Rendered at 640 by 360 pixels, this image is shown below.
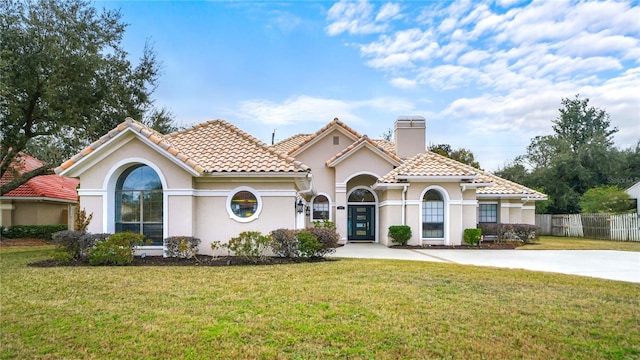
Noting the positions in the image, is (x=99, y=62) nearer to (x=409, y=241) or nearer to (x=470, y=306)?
(x=409, y=241)

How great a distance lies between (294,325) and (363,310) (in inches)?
55.6

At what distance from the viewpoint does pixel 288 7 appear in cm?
1559

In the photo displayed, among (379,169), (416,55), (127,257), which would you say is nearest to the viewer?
(127,257)

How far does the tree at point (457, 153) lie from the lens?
41.3 meters

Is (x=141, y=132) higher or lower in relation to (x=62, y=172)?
higher

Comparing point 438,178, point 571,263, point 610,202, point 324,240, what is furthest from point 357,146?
A: point 610,202

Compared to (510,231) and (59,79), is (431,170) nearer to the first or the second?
(510,231)

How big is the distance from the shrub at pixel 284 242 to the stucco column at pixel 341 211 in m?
9.37

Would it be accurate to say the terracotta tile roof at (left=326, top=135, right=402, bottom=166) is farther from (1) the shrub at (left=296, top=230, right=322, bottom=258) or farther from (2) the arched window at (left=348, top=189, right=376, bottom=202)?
(1) the shrub at (left=296, top=230, right=322, bottom=258)

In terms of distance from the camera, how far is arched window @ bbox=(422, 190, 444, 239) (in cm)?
2072

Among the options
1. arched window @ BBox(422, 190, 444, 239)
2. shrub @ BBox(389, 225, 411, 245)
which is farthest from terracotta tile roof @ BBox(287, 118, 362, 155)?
shrub @ BBox(389, 225, 411, 245)

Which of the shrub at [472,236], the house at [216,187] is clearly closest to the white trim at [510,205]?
the house at [216,187]

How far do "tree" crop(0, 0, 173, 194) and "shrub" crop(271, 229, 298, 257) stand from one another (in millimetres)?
11700

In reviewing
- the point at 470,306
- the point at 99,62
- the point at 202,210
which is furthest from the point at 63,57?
the point at 470,306
